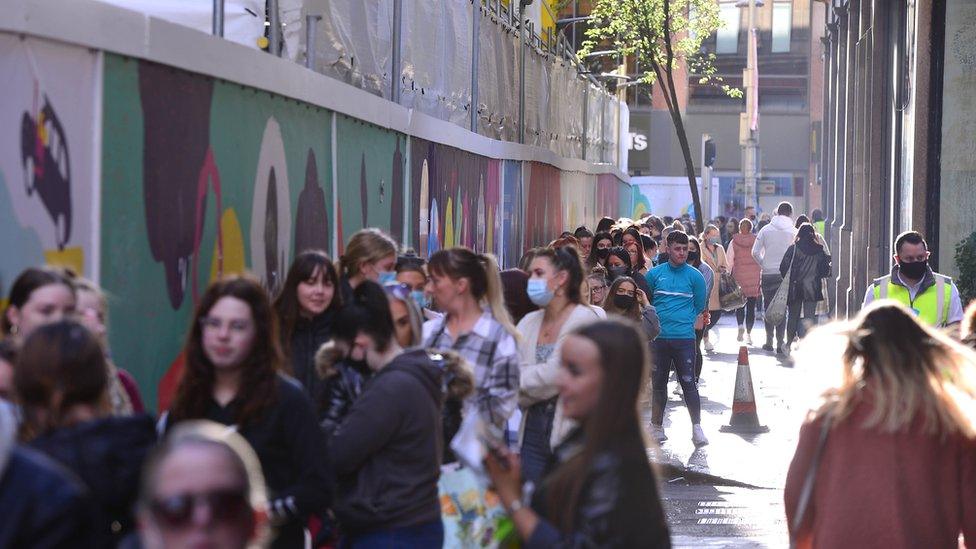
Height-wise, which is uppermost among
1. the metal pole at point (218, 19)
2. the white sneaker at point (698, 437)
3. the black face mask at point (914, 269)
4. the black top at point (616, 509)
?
the metal pole at point (218, 19)

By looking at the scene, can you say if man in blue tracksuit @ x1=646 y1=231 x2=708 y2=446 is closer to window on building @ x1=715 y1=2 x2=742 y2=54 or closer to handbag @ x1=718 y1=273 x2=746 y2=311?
handbag @ x1=718 y1=273 x2=746 y2=311

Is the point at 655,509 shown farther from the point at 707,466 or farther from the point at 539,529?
the point at 707,466

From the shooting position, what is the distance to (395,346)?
19.0ft

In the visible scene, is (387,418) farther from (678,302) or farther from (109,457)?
(678,302)

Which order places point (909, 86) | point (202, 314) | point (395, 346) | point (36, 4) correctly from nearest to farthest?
point (202, 314)
point (36, 4)
point (395, 346)
point (909, 86)

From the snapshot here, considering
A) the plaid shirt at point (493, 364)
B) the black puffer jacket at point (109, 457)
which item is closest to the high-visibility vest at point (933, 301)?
the plaid shirt at point (493, 364)

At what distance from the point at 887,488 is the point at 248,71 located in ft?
12.1

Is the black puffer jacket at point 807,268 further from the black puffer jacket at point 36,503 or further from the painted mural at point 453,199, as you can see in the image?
the black puffer jacket at point 36,503

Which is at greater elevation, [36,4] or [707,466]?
[36,4]

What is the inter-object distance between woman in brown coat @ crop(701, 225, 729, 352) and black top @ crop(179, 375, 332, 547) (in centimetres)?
1634

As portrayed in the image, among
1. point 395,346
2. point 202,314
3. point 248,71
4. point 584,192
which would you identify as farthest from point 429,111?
point 584,192

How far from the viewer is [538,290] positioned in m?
8.48

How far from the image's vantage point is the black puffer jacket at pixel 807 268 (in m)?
21.5

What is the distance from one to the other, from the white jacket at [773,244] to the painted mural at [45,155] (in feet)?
62.6
